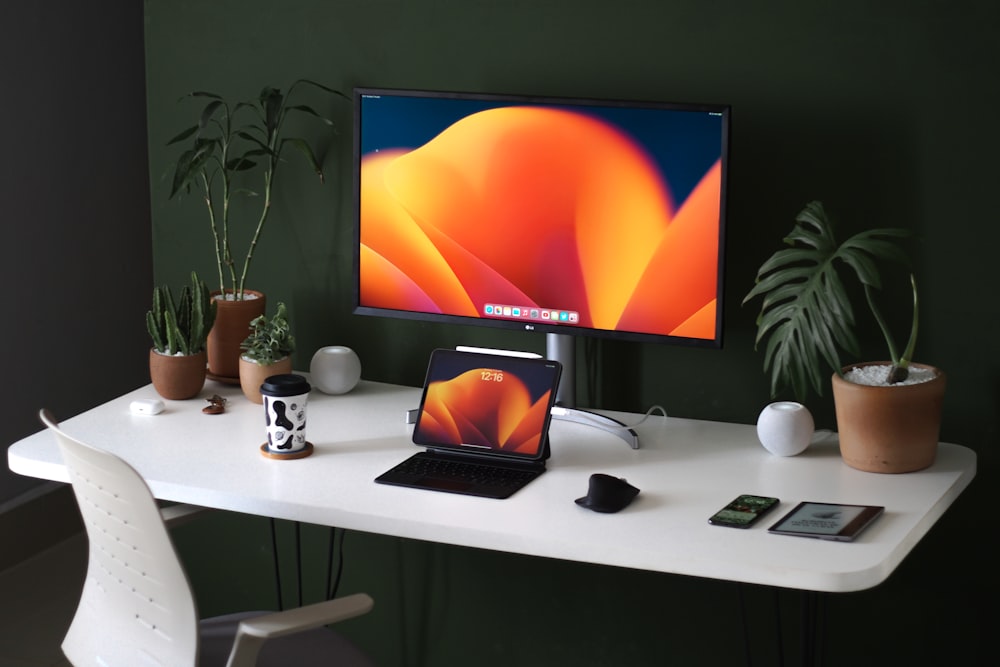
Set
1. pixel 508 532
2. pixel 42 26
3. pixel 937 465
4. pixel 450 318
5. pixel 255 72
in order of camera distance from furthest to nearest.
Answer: pixel 42 26 → pixel 255 72 → pixel 450 318 → pixel 937 465 → pixel 508 532

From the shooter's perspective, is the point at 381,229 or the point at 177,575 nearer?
the point at 177,575

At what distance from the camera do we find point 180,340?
258 centimetres

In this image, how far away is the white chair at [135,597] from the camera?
1.78 meters

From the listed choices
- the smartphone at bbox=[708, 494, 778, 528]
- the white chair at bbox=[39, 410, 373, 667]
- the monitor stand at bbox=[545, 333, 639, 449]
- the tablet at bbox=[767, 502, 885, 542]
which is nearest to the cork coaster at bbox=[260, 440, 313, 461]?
the white chair at bbox=[39, 410, 373, 667]

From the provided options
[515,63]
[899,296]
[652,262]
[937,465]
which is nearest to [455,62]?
[515,63]

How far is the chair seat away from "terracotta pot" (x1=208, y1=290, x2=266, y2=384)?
0.67m

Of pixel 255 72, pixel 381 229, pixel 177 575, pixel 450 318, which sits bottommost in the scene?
pixel 177 575

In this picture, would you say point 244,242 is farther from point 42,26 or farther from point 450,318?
point 42,26

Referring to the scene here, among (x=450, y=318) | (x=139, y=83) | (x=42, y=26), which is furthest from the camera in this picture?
(x=139, y=83)

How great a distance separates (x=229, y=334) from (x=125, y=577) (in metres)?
0.88

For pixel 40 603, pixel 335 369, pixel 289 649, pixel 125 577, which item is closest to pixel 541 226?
pixel 335 369

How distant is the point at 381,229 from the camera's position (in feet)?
8.57

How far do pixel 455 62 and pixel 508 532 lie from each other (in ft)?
3.75

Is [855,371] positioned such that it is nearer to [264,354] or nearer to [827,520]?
[827,520]
